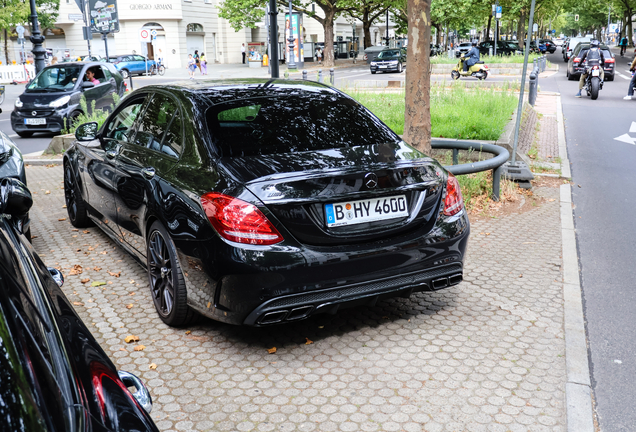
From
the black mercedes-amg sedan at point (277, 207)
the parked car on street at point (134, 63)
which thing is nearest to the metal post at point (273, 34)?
the black mercedes-amg sedan at point (277, 207)

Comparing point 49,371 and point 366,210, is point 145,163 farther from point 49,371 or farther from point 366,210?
point 49,371

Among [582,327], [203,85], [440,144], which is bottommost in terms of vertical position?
[582,327]

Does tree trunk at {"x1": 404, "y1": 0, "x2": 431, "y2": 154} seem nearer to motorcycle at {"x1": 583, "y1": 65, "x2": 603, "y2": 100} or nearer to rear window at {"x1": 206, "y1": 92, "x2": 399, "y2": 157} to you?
rear window at {"x1": 206, "y1": 92, "x2": 399, "y2": 157}

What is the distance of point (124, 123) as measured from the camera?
5.55m

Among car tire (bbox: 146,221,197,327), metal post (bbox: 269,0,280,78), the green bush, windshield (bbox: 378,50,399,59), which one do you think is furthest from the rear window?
windshield (bbox: 378,50,399,59)

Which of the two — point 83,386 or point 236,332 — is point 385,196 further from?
point 83,386

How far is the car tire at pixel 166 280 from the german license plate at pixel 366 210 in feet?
3.49

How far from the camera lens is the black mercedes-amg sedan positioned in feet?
11.8

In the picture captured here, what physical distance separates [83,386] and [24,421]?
1.03ft

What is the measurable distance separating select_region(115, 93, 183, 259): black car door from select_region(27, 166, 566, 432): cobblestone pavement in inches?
24.5

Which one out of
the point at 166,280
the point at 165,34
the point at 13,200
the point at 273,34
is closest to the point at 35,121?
the point at 273,34

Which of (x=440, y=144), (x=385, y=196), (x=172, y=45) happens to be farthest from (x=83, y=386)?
(x=172, y=45)

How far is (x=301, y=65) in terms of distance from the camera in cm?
4947

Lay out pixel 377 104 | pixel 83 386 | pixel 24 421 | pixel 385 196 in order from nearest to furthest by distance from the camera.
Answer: pixel 24 421, pixel 83 386, pixel 385 196, pixel 377 104
